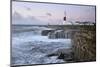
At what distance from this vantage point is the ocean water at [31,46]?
94.6 inches

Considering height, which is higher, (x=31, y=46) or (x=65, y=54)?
(x=31, y=46)

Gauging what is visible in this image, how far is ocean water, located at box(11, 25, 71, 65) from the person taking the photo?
7.88 feet

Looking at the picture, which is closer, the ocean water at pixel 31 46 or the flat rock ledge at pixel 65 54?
the ocean water at pixel 31 46

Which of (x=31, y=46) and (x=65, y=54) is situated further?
(x=65, y=54)

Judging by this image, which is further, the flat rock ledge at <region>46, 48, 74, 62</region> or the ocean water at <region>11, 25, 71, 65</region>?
the flat rock ledge at <region>46, 48, 74, 62</region>

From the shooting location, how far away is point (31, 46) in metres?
2.47
